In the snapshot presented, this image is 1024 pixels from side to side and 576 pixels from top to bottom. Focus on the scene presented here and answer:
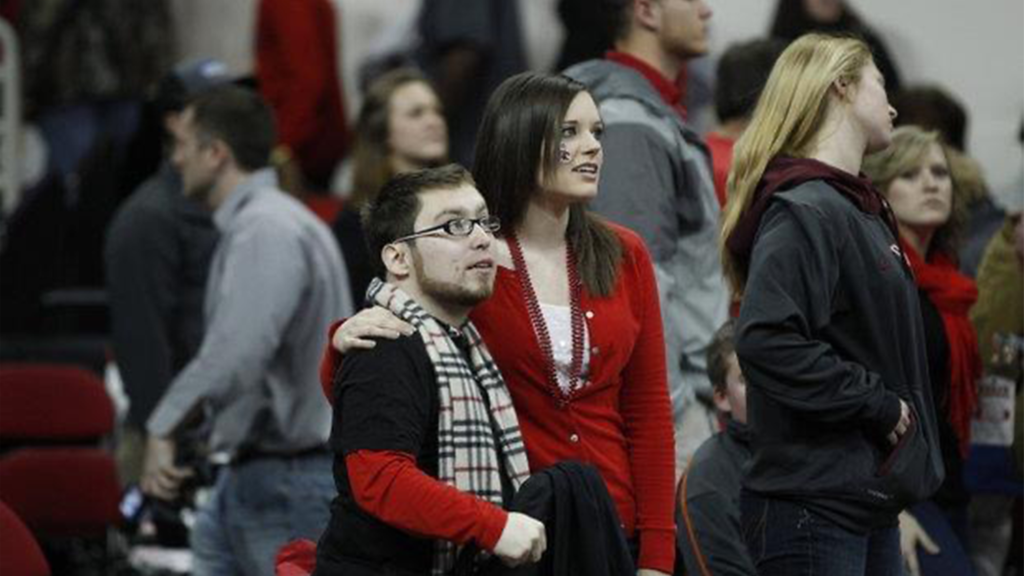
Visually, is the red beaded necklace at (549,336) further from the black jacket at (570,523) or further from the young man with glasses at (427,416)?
the black jacket at (570,523)

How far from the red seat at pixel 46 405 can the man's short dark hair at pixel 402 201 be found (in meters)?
3.71

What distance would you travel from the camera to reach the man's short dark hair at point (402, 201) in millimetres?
4715

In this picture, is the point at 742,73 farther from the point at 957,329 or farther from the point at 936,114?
the point at 936,114

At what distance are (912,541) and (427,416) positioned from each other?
1962 millimetres

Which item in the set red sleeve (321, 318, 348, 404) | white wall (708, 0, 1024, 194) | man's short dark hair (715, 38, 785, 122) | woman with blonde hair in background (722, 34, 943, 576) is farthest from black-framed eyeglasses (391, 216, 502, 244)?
white wall (708, 0, 1024, 194)

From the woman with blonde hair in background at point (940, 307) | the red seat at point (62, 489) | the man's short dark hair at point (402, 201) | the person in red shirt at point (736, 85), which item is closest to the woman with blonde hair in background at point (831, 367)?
the man's short dark hair at point (402, 201)

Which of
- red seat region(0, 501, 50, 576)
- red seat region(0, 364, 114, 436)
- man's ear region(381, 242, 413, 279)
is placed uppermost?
man's ear region(381, 242, 413, 279)

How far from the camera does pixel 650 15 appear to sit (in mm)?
6105

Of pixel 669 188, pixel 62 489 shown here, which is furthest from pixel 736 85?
pixel 62 489

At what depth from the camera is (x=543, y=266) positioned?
16.1ft

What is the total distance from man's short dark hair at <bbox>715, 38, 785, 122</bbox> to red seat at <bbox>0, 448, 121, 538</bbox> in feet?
8.76

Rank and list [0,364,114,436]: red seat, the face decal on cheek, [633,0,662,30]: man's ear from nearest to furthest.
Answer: the face decal on cheek
[633,0,662,30]: man's ear
[0,364,114,436]: red seat

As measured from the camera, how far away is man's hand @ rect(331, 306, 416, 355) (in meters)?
4.55

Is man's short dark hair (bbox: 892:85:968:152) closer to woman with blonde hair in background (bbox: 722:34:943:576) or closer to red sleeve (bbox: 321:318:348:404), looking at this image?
woman with blonde hair in background (bbox: 722:34:943:576)
